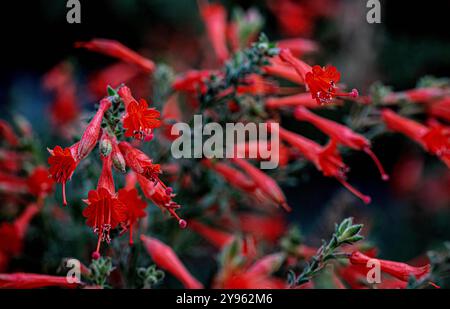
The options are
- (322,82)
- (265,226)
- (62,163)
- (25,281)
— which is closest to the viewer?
(62,163)

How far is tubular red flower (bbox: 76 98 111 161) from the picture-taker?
1.24m

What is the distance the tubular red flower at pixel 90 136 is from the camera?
48.9 inches

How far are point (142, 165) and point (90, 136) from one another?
14 centimetres

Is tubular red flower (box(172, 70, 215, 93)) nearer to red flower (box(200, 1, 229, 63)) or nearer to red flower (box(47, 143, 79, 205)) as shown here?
red flower (box(200, 1, 229, 63))

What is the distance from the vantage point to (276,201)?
67.4 inches

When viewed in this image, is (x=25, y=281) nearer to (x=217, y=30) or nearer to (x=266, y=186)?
(x=266, y=186)

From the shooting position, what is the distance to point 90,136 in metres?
1.25

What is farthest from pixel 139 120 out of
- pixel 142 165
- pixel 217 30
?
pixel 217 30

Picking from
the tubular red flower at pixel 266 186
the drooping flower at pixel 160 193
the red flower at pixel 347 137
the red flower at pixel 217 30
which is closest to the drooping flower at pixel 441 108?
the red flower at pixel 347 137

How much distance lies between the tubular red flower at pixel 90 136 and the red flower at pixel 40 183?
1.96 feet

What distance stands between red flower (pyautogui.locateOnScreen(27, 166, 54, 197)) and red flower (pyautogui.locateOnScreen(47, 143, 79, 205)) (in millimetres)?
576

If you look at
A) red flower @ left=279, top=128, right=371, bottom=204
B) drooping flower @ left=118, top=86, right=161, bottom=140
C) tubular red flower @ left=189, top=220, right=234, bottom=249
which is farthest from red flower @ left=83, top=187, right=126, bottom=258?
tubular red flower @ left=189, top=220, right=234, bottom=249

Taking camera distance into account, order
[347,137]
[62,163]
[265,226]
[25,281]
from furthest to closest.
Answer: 1. [265,226]
2. [347,137]
3. [25,281]
4. [62,163]
